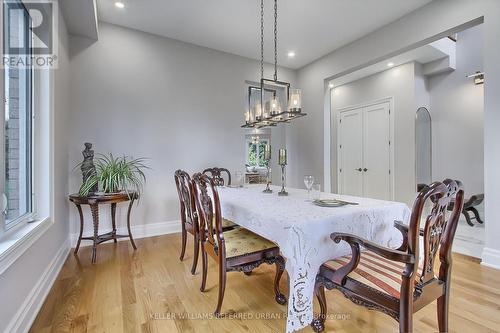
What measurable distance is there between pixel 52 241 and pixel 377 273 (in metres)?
→ 2.62

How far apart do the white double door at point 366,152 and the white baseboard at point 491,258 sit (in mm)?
2273

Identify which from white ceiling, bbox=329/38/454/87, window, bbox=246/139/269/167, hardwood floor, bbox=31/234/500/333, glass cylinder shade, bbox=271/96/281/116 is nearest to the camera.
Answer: hardwood floor, bbox=31/234/500/333

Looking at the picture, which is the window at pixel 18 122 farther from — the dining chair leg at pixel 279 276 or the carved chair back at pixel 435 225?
the carved chair back at pixel 435 225

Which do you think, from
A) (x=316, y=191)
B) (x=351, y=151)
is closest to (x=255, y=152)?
(x=351, y=151)

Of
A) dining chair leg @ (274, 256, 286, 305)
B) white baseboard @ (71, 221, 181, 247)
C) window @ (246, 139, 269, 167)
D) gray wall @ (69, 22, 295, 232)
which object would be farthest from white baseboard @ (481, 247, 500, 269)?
window @ (246, 139, 269, 167)

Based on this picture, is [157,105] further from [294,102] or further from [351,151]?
[351,151]

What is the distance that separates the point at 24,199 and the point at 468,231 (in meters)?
5.35

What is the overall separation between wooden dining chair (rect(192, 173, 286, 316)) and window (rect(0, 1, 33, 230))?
1.12 m

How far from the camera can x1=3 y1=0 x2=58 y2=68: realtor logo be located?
1660mm

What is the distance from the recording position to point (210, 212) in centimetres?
170

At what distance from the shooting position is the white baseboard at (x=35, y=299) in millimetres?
1449

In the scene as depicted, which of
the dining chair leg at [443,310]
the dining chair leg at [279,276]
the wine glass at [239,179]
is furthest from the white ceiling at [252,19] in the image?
the dining chair leg at [443,310]

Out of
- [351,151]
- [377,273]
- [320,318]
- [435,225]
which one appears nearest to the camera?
[435,225]

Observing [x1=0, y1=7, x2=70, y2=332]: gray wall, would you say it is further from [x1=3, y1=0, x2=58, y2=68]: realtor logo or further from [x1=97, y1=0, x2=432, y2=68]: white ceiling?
[x1=97, y1=0, x2=432, y2=68]: white ceiling
